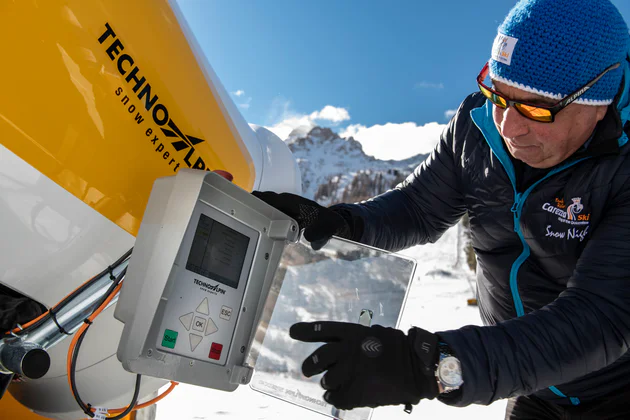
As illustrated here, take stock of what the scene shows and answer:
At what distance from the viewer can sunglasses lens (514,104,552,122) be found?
1.29m

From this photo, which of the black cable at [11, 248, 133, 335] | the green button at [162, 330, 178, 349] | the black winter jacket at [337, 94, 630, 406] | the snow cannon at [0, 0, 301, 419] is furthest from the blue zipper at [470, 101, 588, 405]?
the black cable at [11, 248, 133, 335]

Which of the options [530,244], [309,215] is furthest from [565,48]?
[309,215]

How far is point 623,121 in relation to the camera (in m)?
1.34

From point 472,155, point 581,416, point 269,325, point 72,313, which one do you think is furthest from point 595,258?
point 72,313

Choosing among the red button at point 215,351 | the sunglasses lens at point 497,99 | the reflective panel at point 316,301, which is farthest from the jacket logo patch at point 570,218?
the red button at point 215,351

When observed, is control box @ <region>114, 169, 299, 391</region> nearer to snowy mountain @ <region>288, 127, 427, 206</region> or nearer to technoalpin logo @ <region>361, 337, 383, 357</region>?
technoalpin logo @ <region>361, 337, 383, 357</region>

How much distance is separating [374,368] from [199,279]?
20.3 inches

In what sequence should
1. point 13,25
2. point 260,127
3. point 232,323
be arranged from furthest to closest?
point 260,127 → point 232,323 → point 13,25

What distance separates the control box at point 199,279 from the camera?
1.17m

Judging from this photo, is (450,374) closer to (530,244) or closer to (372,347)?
(372,347)

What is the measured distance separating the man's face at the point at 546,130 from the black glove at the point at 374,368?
2.16ft

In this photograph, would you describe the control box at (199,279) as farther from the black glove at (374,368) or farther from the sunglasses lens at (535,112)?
the sunglasses lens at (535,112)

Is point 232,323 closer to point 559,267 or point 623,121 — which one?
point 559,267

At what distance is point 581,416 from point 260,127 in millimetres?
1615
